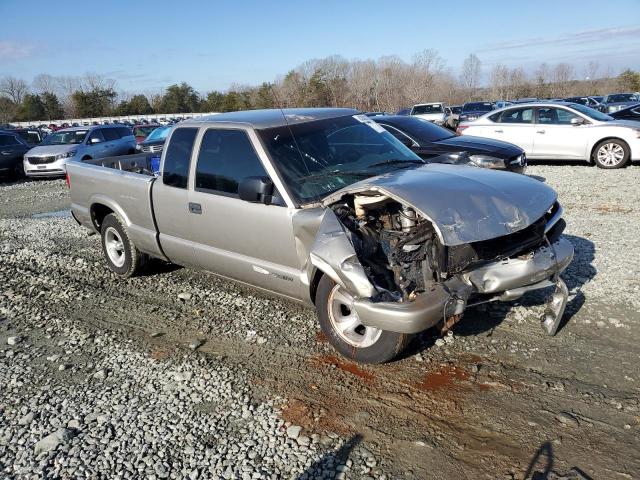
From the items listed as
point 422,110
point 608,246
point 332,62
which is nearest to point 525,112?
point 608,246

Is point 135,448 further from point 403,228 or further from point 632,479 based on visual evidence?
point 632,479

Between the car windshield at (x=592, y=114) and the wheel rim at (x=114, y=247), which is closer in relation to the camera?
the wheel rim at (x=114, y=247)

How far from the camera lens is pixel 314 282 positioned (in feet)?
13.7

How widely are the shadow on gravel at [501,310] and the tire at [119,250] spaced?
364 centimetres

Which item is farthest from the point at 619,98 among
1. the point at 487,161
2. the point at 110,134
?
the point at 110,134

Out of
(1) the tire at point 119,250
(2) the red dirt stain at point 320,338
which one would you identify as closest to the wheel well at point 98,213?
(1) the tire at point 119,250

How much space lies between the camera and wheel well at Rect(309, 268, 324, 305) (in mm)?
4076

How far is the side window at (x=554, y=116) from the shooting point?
13.1 metres

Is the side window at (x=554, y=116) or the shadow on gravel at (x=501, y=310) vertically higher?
the side window at (x=554, y=116)

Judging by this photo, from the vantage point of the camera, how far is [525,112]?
13695mm

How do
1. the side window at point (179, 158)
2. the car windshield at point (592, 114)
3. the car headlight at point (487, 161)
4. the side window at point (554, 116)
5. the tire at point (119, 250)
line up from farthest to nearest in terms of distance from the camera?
the side window at point (554, 116)
the car windshield at point (592, 114)
the car headlight at point (487, 161)
the tire at point (119, 250)
the side window at point (179, 158)

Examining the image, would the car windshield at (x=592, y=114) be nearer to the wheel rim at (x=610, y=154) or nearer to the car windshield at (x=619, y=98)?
the wheel rim at (x=610, y=154)

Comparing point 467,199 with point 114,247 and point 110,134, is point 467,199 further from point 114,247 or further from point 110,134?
point 110,134

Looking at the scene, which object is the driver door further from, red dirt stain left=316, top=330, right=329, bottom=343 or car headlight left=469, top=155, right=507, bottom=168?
car headlight left=469, top=155, right=507, bottom=168
